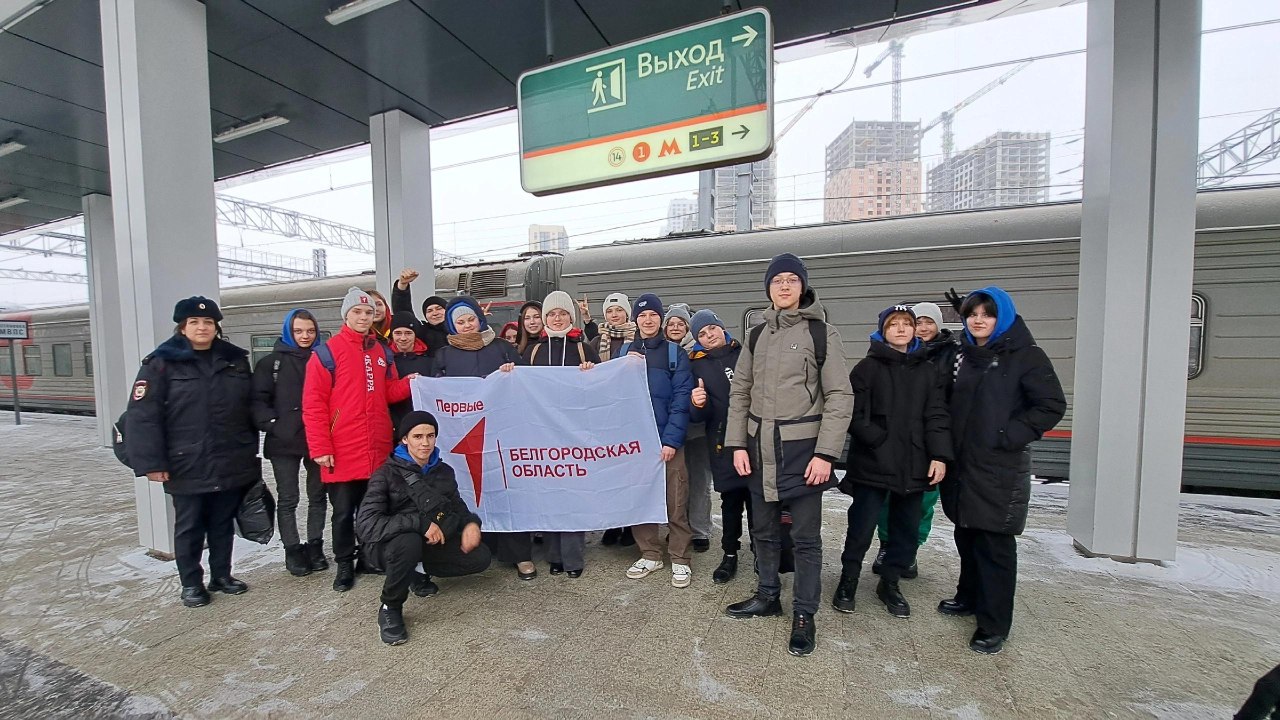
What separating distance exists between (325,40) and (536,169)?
7.21ft

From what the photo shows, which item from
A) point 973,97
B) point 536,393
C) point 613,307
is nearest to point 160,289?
point 536,393

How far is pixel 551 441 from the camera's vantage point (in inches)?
149

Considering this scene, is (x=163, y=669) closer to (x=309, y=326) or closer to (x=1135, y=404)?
(x=309, y=326)

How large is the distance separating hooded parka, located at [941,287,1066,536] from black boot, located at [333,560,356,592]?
3.66 meters

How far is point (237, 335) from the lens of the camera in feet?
33.0

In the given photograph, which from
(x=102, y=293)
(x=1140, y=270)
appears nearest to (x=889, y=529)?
(x=1140, y=270)

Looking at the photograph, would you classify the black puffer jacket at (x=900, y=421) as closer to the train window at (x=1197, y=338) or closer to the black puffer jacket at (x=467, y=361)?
the black puffer jacket at (x=467, y=361)

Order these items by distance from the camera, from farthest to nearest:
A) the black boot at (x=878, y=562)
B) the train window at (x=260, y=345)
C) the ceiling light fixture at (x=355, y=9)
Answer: the train window at (x=260, y=345), the ceiling light fixture at (x=355, y=9), the black boot at (x=878, y=562)

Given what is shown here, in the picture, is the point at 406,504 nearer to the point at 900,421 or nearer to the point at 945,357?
the point at 900,421

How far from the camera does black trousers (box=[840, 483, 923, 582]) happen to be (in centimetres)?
315

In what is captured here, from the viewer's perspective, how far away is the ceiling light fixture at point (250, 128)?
6.06 metres

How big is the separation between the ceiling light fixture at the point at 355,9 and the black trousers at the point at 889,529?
4.85 m

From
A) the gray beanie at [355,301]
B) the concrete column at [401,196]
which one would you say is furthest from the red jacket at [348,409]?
the concrete column at [401,196]

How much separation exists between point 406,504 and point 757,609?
207 centimetres
